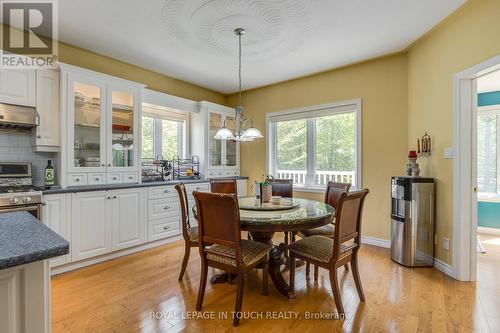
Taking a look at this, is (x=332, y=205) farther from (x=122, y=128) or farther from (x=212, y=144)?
(x=122, y=128)

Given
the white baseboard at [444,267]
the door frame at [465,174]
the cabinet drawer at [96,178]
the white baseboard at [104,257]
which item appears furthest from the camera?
the cabinet drawer at [96,178]

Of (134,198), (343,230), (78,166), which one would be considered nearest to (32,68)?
(78,166)

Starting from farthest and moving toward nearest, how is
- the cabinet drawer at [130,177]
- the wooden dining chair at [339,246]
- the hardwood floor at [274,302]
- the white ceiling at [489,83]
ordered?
the white ceiling at [489,83] < the cabinet drawer at [130,177] < the wooden dining chair at [339,246] < the hardwood floor at [274,302]

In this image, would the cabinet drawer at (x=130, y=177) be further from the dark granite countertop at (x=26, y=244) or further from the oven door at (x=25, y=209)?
the dark granite countertop at (x=26, y=244)

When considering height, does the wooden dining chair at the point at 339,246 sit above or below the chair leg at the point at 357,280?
above

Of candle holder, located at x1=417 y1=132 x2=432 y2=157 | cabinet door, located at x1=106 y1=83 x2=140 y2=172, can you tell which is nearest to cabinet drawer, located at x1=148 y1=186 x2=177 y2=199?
cabinet door, located at x1=106 y1=83 x2=140 y2=172

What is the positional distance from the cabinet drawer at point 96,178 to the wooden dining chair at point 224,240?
70.9 inches

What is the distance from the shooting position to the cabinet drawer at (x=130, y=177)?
3.31 meters

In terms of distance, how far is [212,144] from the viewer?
15.1 ft

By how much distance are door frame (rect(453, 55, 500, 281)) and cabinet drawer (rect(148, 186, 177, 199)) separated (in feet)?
11.2

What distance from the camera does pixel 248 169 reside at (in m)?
4.98

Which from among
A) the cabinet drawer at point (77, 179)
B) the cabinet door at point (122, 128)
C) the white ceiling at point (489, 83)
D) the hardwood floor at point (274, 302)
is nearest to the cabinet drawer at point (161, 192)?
the cabinet door at point (122, 128)

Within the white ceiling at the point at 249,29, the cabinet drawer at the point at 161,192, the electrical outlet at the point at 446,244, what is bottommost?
the electrical outlet at the point at 446,244

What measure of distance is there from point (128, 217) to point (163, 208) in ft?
1.68
